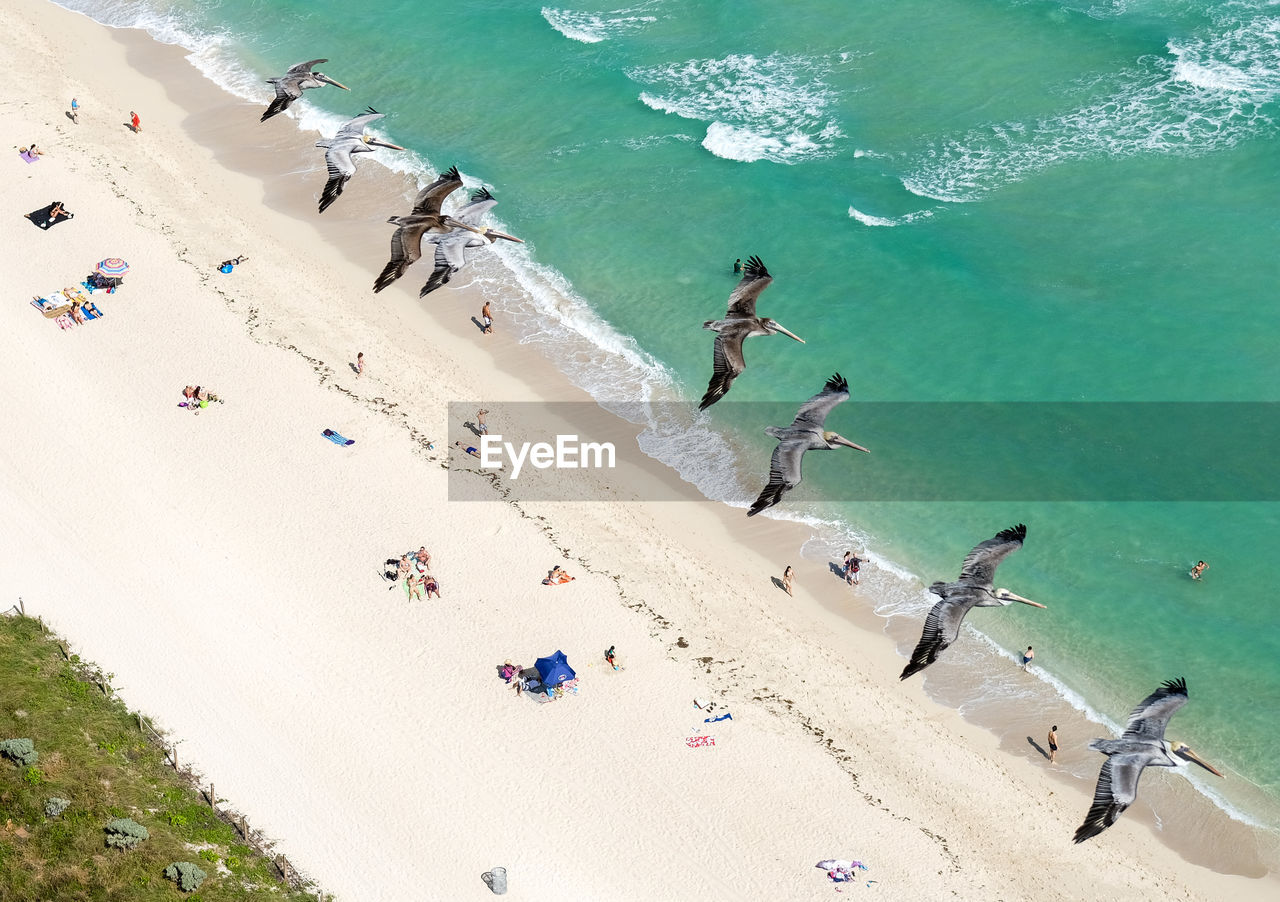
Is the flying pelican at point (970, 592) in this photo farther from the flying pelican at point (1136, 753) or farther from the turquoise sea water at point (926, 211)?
the turquoise sea water at point (926, 211)

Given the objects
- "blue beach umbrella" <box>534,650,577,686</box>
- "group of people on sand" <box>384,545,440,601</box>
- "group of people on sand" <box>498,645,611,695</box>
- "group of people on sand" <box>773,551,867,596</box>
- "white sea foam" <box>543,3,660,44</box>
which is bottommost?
"group of people on sand" <box>773,551,867,596</box>

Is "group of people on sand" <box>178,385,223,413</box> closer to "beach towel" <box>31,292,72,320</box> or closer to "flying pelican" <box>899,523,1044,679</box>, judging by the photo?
"beach towel" <box>31,292,72,320</box>

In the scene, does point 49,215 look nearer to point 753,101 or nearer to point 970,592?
point 753,101

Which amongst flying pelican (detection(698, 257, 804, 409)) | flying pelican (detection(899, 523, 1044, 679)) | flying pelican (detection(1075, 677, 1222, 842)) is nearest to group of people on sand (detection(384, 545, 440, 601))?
flying pelican (detection(698, 257, 804, 409))

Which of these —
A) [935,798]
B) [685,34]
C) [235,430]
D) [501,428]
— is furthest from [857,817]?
[685,34]

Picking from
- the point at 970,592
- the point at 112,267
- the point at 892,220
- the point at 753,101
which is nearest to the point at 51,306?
the point at 112,267

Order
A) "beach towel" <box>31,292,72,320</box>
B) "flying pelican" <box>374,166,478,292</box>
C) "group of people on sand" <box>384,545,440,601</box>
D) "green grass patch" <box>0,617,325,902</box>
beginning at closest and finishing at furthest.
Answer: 1. "green grass patch" <box>0,617,325,902</box>
2. "flying pelican" <box>374,166,478,292</box>
3. "group of people on sand" <box>384,545,440,601</box>
4. "beach towel" <box>31,292,72,320</box>
